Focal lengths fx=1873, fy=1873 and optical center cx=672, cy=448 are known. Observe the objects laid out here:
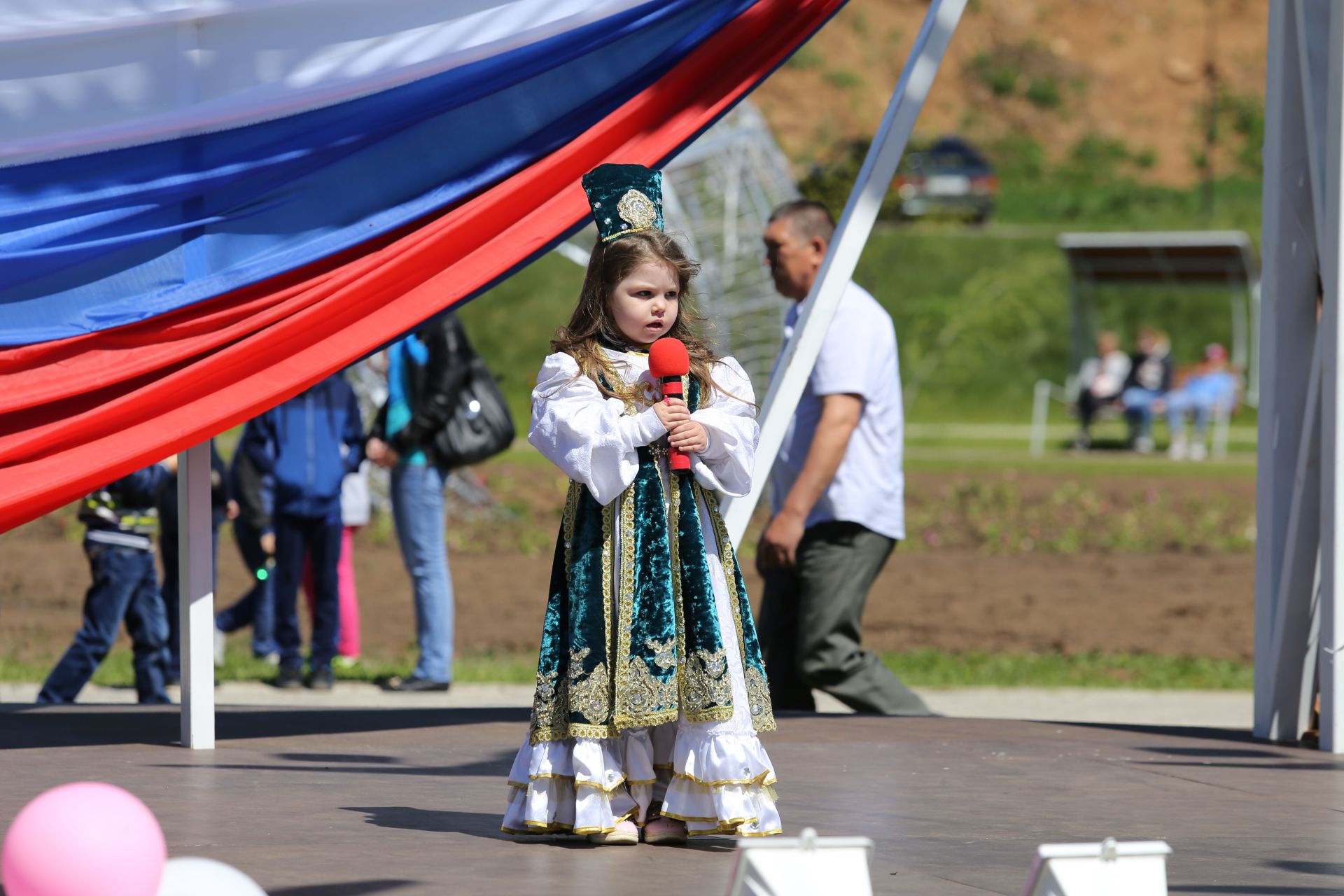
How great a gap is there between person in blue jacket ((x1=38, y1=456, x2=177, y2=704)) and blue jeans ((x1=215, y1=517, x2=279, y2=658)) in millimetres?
1257

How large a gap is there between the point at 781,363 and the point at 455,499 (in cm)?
832

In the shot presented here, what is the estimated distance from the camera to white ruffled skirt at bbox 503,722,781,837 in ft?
13.8

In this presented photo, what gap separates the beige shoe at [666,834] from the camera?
435 cm

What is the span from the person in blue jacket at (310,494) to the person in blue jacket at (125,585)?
2.02 feet

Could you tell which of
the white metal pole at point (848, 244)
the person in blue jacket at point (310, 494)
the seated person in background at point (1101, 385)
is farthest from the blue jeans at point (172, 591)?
the seated person in background at point (1101, 385)

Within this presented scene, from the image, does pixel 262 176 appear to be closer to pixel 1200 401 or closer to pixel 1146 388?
pixel 1146 388

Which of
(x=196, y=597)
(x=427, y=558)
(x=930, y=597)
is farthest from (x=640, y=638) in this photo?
(x=930, y=597)

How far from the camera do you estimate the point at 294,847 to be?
13.6 feet

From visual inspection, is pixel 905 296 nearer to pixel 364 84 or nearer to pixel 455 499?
pixel 455 499

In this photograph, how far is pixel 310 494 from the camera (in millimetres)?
8117

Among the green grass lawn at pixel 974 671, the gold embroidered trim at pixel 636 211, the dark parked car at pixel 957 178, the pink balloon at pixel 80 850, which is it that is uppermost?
the dark parked car at pixel 957 178

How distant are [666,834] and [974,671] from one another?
5179mm

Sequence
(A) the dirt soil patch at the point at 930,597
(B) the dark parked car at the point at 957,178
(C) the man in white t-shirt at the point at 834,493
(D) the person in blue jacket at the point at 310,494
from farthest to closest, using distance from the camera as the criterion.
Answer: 1. (B) the dark parked car at the point at 957,178
2. (A) the dirt soil patch at the point at 930,597
3. (D) the person in blue jacket at the point at 310,494
4. (C) the man in white t-shirt at the point at 834,493

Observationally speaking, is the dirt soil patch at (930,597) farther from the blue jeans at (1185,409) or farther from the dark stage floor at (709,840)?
the blue jeans at (1185,409)
